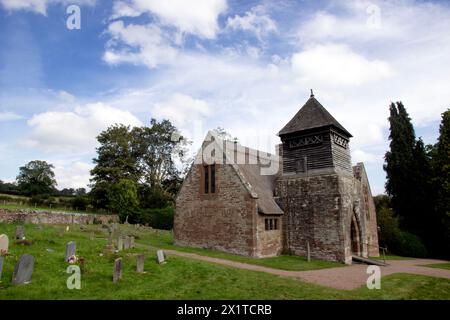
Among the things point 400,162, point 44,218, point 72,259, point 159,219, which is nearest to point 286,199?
point 72,259

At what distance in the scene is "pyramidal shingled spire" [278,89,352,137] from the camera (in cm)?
2294

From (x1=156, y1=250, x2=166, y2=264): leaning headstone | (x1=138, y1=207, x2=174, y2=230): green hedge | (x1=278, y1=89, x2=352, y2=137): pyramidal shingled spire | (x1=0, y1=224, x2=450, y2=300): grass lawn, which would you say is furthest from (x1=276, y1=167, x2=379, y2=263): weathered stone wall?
(x1=138, y1=207, x2=174, y2=230): green hedge

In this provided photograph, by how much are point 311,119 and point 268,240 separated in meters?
10.2

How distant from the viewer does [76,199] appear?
173 ft

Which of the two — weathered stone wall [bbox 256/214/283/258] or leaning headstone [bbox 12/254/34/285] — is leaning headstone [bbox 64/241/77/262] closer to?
leaning headstone [bbox 12/254/34/285]

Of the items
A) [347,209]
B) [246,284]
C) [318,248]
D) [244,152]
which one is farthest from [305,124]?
[246,284]

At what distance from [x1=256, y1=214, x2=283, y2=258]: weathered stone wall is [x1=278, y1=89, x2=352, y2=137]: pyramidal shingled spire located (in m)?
7.35

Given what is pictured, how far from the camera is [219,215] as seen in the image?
73.6 feet

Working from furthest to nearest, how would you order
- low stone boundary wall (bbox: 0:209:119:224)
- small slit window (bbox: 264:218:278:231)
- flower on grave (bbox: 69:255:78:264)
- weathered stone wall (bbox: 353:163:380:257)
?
weathered stone wall (bbox: 353:163:380:257)
low stone boundary wall (bbox: 0:209:119:224)
small slit window (bbox: 264:218:278:231)
flower on grave (bbox: 69:255:78:264)

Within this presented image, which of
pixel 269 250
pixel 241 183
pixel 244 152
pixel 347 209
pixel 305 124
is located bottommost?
pixel 269 250
